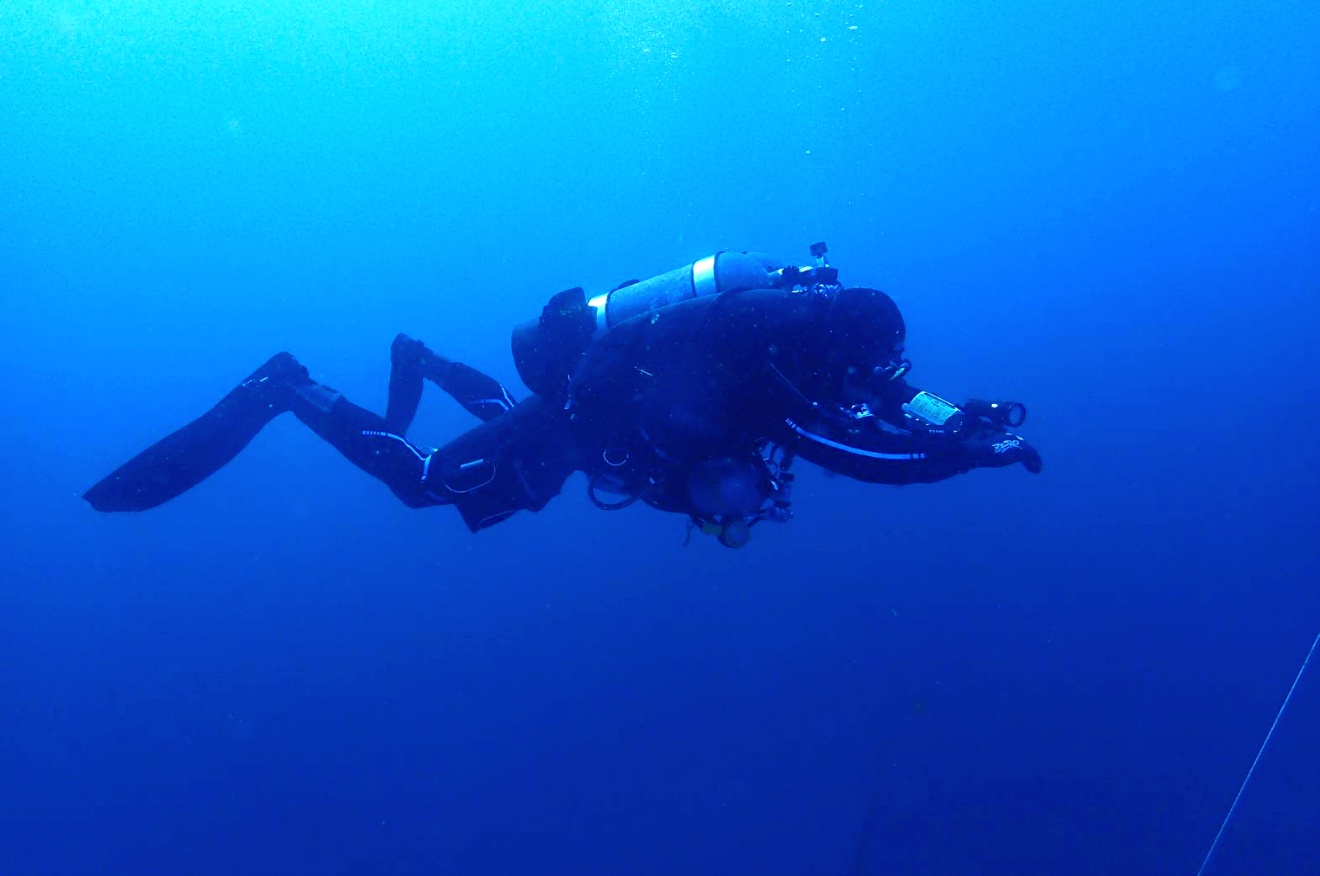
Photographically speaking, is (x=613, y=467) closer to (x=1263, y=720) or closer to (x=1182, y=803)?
(x=1182, y=803)

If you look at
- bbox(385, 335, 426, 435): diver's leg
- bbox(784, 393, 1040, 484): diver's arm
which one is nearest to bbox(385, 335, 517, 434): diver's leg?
bbox(385, 335, 426, 435): diver's leg

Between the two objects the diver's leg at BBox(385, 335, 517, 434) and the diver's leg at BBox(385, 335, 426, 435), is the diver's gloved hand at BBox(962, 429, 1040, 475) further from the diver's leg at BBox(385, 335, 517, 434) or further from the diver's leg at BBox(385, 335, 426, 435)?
the diver's leg at BBox(385, 335, 426, 435)

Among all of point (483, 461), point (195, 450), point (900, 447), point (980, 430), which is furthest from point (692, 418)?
point (195, 450)

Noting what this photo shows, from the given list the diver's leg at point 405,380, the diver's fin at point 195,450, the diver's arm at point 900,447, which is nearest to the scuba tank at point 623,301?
the diver's arm at point 900,447

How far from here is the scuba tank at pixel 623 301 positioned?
3.24 m

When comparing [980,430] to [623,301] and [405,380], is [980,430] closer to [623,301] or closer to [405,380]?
[623,301]

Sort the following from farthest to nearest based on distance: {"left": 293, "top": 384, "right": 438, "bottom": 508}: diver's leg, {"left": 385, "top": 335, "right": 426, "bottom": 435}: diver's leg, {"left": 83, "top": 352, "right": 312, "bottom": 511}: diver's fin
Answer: {"left": 385, "top": 335, "right": 426, "bottom": 435}: diver's leg < {"left": 293, "top": 384, "right": 438, "bottom": 508}: diver's leg < {"left": 83, "top": 352, "right": 312, "bottom": 511}: diver's fin

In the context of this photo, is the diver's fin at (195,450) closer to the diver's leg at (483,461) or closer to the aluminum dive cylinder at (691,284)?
the diver's leg at (483,461)

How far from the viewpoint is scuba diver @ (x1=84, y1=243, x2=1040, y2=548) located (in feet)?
9.32

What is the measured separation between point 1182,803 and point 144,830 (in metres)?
15.6

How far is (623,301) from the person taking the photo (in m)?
3.44

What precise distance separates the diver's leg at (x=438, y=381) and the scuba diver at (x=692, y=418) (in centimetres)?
70

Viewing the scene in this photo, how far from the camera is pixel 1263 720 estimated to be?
11.3m

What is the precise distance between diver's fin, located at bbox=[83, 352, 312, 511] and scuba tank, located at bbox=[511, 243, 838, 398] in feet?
6.33
